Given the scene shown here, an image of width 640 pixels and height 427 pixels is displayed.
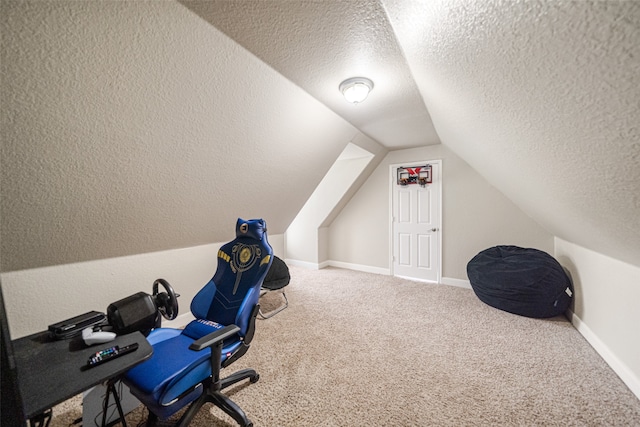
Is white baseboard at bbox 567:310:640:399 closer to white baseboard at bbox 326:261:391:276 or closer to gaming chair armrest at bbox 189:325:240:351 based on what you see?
white baseboard at bbox 326:261:391:276

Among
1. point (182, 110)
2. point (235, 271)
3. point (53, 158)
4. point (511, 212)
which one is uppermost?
point (182, 110)

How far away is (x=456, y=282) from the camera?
12.1 ft

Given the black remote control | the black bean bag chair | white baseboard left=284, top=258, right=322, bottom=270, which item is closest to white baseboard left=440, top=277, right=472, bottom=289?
the black bean bag chair

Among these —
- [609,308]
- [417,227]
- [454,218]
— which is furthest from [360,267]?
[609,308]

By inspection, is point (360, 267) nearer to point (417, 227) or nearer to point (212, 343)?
point (417, 227)

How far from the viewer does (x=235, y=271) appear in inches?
64.9

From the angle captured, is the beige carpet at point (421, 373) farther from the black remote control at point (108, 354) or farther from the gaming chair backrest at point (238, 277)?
the black remote control at point (108, 354)

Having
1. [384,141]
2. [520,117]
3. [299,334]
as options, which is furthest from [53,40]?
[384,141]

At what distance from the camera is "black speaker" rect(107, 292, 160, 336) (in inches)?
45.1

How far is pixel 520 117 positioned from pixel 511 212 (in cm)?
280

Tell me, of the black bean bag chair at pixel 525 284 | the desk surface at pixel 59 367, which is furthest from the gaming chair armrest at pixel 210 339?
the black bean bag chair at pixel 525 284

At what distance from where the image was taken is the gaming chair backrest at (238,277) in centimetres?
153

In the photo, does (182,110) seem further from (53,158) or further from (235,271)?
(235,271)

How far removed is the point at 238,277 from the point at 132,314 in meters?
0.59
